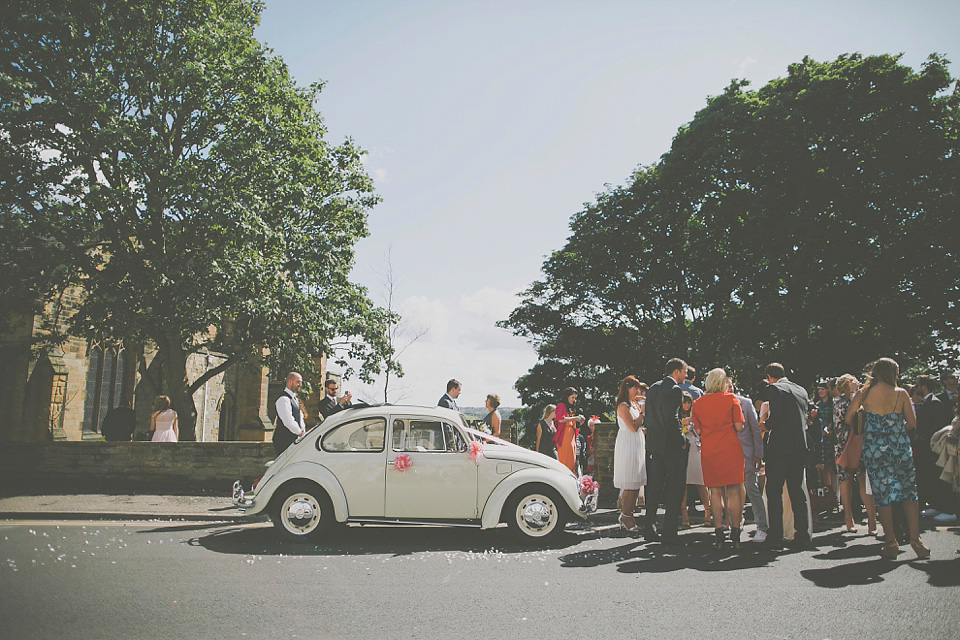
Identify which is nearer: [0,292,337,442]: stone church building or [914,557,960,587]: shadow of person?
[914,557,960,587]: shadow of person

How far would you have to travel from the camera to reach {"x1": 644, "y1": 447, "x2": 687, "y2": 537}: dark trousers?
765cm

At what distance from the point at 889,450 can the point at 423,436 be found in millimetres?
5098

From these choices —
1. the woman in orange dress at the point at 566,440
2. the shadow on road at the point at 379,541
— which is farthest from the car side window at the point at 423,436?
the woman in orange dress at the point at 566,440

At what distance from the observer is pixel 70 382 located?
20.8 m

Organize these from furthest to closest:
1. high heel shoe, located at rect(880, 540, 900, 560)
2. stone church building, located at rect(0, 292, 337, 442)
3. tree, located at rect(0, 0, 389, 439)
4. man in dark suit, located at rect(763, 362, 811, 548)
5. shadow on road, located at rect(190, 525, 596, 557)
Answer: stone church building, located at rect(0, 292, 337, 442) → tree, located at rect(0, 0, 389, 439) → man in dark suit, located at rect(763, 362, 811, 548) → shadow on road, located at rect(190, 525, 596, 557) → high heel shoe, located at rect(880, 540, 900, 560)

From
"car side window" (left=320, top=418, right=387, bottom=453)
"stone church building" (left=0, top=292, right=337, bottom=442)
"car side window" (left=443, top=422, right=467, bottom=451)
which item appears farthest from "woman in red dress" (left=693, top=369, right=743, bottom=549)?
"stone church building" (left=0, top=292, right=337, bottom=442)

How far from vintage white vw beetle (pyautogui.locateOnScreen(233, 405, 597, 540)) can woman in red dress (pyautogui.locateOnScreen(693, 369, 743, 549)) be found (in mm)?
1484

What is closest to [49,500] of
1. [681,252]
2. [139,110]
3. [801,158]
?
[139,110]

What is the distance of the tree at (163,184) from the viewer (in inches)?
621

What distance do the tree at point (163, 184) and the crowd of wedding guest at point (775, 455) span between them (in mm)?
11180

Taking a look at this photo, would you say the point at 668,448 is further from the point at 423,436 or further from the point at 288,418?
the point at 288,418

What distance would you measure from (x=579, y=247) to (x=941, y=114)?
15200mm

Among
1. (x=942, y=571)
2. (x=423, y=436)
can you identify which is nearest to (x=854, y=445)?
(x=942, y=571)

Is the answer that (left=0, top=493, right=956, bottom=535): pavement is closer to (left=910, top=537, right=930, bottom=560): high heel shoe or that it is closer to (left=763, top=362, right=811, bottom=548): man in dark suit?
(left=763, top=362, right=811, bottom=548): man in dark suit
